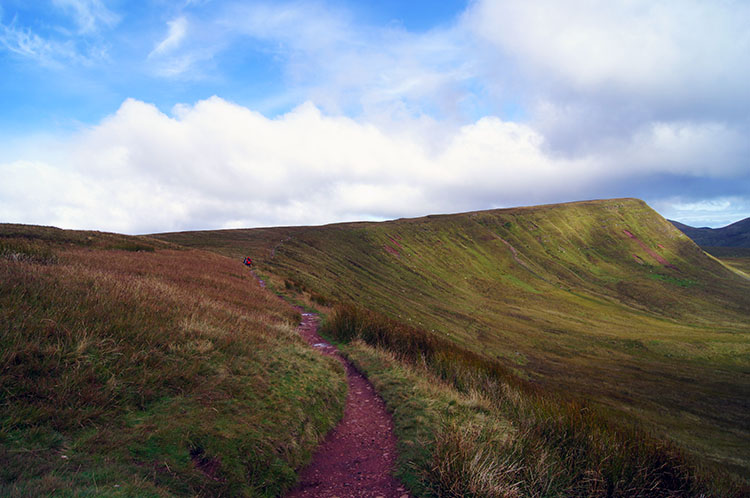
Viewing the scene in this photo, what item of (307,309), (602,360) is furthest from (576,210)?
(307,309)

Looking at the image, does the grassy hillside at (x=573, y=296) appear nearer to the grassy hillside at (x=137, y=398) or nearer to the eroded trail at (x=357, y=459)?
the eroded trail at (x=357, y=459)

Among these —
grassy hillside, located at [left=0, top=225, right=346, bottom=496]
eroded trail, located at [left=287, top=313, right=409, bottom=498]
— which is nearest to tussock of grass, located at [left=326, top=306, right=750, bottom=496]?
eroded trail, located at [left=287, top=313, right=409, bottom=498]

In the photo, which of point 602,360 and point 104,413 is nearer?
point 104,413

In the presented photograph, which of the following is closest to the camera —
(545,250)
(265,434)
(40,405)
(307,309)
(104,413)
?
(40,405)

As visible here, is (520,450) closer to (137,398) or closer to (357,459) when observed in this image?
(357,459)

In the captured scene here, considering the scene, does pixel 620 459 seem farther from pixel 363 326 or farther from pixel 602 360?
pixel 602 360

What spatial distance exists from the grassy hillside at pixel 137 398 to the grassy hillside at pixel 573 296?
47.3 feet

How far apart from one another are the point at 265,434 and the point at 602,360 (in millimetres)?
51104

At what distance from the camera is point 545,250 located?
12044 centimetres

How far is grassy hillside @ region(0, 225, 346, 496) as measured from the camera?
12.4ft

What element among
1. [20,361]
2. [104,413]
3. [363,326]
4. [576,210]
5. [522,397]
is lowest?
[522,397]

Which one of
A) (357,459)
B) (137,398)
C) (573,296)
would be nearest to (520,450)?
(357,459)

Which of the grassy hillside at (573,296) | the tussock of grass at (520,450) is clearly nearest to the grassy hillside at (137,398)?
the tussock of grass at (520,450)

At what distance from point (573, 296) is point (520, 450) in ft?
308
